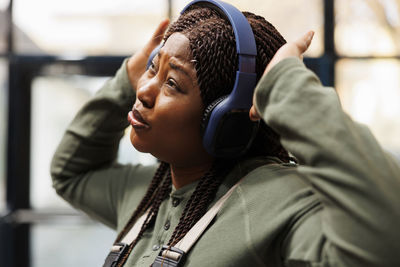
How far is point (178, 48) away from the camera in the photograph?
858 millimetres

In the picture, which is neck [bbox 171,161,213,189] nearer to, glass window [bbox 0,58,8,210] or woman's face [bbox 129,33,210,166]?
woman's face [bbox 129,33,210,166]

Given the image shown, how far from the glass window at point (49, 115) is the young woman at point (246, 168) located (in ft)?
5.03

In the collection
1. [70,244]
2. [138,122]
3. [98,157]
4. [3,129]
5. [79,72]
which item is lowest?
[70,244]

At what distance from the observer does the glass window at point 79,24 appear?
264cm

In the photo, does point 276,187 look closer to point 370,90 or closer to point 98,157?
point 98,157

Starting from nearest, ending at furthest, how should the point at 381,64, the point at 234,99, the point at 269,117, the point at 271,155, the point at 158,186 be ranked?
1. the point at 269,117
2. the point at 234,99
3. the point at 271,155
4. the point at 158,186
5. the point at 381,64

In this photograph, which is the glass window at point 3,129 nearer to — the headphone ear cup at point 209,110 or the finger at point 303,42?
the headphone ear cup at point 209,110

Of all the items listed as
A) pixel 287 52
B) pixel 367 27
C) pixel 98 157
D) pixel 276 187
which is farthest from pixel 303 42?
pixel 367 27

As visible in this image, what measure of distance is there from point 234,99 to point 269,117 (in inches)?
4.6

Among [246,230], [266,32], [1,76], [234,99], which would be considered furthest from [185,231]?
[1,76]

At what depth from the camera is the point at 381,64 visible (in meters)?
2.56

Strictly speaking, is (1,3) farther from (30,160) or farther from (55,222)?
(55,222)

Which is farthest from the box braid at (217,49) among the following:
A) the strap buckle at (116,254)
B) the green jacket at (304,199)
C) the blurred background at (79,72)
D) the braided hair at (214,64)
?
the blurred background at (79,72)

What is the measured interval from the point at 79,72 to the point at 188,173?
1869mm
